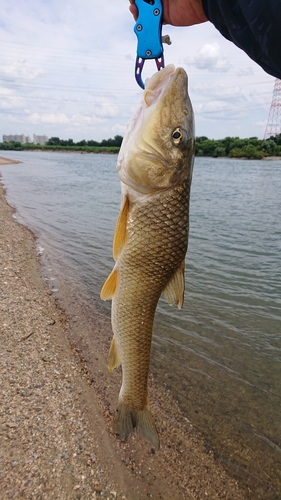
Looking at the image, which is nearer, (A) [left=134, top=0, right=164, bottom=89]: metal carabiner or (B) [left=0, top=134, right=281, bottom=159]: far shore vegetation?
(A) [left=134, top=0, right=164, bottom=89]: metal carabiner

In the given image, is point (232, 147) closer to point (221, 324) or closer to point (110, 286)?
point (221, 324)

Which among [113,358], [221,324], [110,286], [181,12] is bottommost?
[221,324]

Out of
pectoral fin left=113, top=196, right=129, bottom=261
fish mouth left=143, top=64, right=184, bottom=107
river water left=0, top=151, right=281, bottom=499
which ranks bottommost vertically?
river water left=0, top=151, right=281, bottom=499

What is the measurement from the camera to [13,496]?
8.91ft

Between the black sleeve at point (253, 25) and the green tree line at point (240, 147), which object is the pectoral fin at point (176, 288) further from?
the green tree line at point (240, 147)

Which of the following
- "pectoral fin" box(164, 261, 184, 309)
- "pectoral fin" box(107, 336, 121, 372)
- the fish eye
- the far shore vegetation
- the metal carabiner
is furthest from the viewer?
the far shore vegetation

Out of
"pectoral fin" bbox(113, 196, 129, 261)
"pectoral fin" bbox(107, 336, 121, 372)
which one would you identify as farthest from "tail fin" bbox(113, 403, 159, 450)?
"pectoral fin" bbox(113, 196, 129, 261)

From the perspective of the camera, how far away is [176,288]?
263 cm

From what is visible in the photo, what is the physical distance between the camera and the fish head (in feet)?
7.62

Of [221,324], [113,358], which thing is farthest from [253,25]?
[221,324]

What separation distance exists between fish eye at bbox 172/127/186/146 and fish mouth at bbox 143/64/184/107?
24 centimetres

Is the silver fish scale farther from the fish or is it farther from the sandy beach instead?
the sandy beach

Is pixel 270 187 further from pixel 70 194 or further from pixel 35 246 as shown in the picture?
pixel 35 246

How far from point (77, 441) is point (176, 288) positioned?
189 cm
